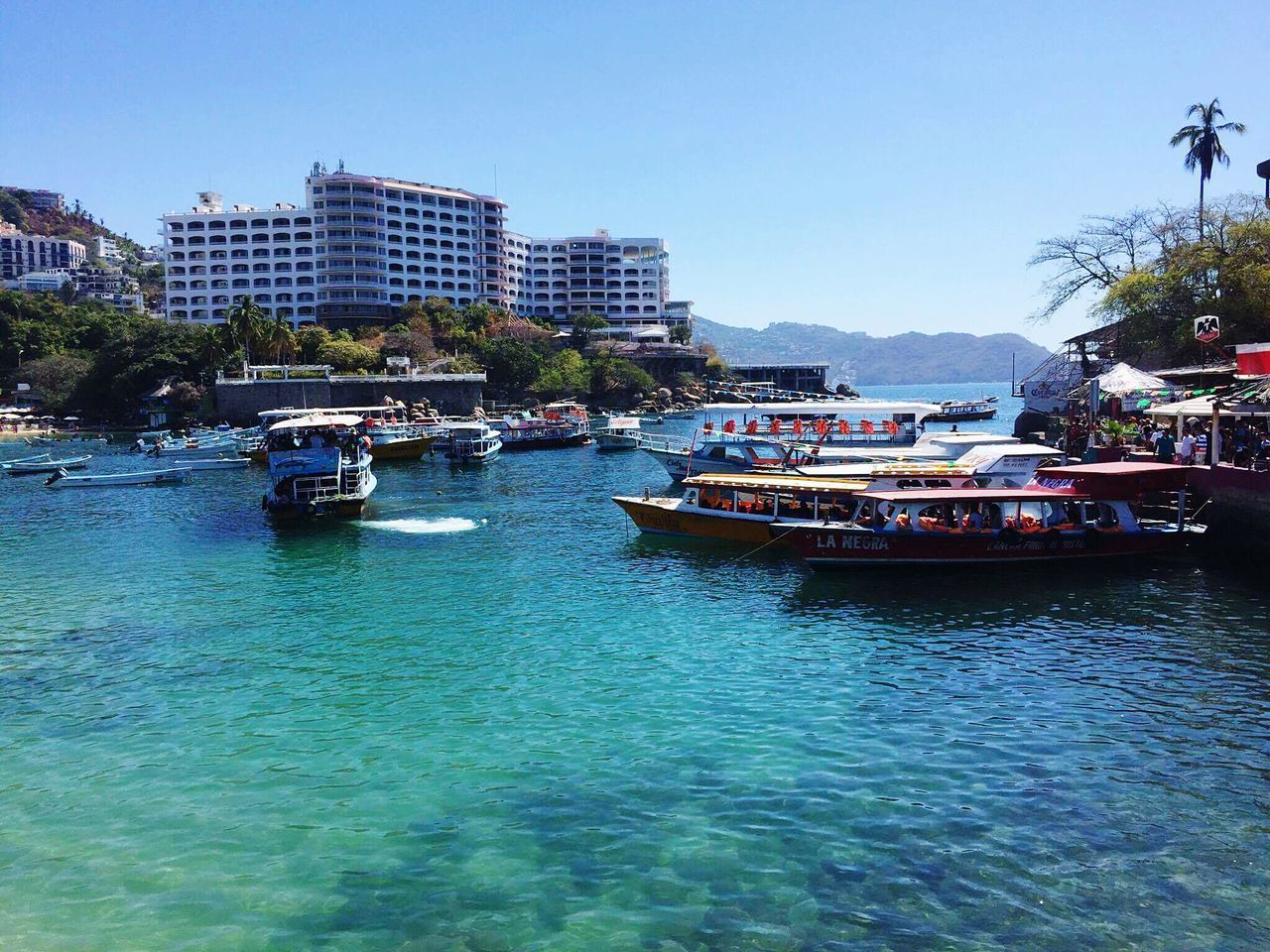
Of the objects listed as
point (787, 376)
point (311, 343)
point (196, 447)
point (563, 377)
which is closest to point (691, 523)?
point (196, 447)

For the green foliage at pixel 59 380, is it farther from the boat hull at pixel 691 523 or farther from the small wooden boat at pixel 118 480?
the boat hull at pixel 691 523

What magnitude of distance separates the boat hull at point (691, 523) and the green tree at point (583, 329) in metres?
115

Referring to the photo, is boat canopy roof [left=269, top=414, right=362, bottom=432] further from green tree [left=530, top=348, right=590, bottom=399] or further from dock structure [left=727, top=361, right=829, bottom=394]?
dock structure [left=727, top=361, right=829, bottom=394]

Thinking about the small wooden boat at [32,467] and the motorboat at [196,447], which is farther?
the motorboat at [196,447]

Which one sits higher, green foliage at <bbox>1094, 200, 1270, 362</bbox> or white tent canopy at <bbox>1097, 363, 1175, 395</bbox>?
green foliage at <bbox>1094, 200, 1270, 362</bbox>

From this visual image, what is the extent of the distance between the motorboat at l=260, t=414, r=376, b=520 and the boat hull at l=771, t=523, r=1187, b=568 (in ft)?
79.0

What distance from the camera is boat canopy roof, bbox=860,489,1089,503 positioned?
1212 inches

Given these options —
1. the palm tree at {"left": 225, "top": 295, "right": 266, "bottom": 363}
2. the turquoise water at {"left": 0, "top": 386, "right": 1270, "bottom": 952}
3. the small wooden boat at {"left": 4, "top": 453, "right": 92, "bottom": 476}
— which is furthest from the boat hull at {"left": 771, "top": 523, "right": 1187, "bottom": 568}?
the palm tree at {"left": 225, "top": 295, "right": 266, "bottom": 363}

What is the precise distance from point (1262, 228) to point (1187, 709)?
42497mm

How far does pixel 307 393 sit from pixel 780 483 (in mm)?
78753

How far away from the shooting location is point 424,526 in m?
44.2

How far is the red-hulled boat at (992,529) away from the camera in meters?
30.5

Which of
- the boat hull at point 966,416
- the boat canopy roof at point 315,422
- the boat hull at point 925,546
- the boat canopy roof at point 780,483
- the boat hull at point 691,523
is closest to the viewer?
the boat hull at point 925,546

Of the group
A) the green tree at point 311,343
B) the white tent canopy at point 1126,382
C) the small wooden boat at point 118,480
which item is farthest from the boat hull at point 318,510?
the green tree at point 311,343
